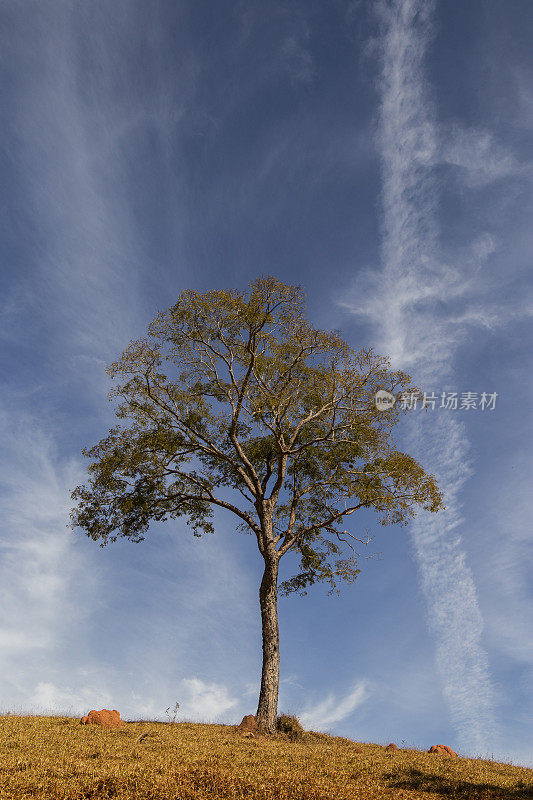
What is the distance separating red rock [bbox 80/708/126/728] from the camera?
1661cm

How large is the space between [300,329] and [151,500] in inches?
404

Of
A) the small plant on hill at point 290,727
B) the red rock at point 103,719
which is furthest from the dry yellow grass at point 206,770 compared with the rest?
the small plant on hill at point 290,727

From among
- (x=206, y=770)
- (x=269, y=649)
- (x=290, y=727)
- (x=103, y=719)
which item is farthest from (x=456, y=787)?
(x=103, y=719)

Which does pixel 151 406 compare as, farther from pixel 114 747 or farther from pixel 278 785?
pixel 278 785

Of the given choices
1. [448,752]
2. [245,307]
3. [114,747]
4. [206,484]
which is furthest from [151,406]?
[448,752]

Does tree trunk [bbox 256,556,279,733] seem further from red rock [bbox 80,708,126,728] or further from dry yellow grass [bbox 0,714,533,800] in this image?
red rock [bbox 80,708,126,728]

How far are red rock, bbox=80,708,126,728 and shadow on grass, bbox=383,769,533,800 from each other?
925cm

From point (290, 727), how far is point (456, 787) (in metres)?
9.67

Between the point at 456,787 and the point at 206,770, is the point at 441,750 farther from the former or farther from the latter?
the point at 206,770

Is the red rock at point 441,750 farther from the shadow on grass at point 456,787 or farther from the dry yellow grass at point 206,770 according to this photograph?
the shadow on grass at point 456,787

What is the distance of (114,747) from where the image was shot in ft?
40.4

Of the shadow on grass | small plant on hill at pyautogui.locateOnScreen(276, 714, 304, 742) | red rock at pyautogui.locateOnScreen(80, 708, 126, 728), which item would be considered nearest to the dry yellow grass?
the shadow on grass

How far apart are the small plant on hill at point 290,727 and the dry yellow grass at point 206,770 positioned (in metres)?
2.67

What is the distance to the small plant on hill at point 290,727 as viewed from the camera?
1850 centimetres
